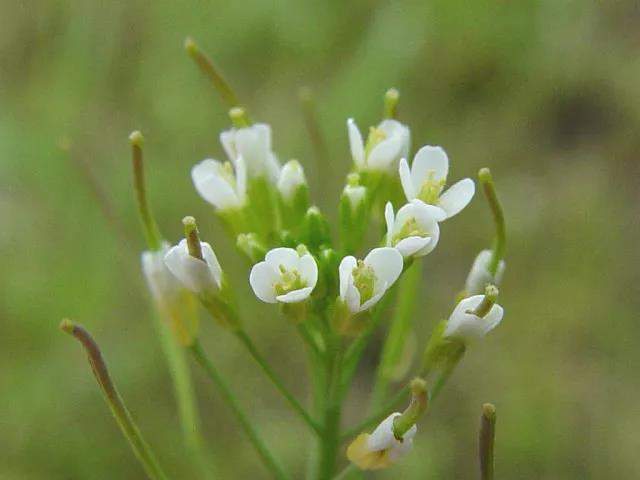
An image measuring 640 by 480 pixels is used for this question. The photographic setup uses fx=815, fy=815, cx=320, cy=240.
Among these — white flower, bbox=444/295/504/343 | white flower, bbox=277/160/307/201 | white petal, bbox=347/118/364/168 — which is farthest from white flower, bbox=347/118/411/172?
white flower, bbox=444/295/504/343

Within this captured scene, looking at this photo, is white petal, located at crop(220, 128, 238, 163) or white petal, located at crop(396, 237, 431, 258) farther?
white petal, located at crop(220, 128, 238, 163)

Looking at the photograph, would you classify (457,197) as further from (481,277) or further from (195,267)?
(195,267)

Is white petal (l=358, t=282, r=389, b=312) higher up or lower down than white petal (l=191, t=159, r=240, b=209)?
lower down

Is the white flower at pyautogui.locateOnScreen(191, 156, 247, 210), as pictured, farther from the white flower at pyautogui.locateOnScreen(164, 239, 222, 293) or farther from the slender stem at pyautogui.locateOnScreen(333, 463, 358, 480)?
the slender stem at pyautogui.locateOnScreen(333, 463, 358, 480)

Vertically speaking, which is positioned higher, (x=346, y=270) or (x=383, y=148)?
(x=383, y=148)

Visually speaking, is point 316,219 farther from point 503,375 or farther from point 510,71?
point 510,71

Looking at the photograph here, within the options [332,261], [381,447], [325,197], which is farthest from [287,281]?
[325,197]

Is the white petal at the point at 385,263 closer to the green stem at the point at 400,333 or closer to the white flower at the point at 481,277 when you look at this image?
the white flower at the point at 481,277
